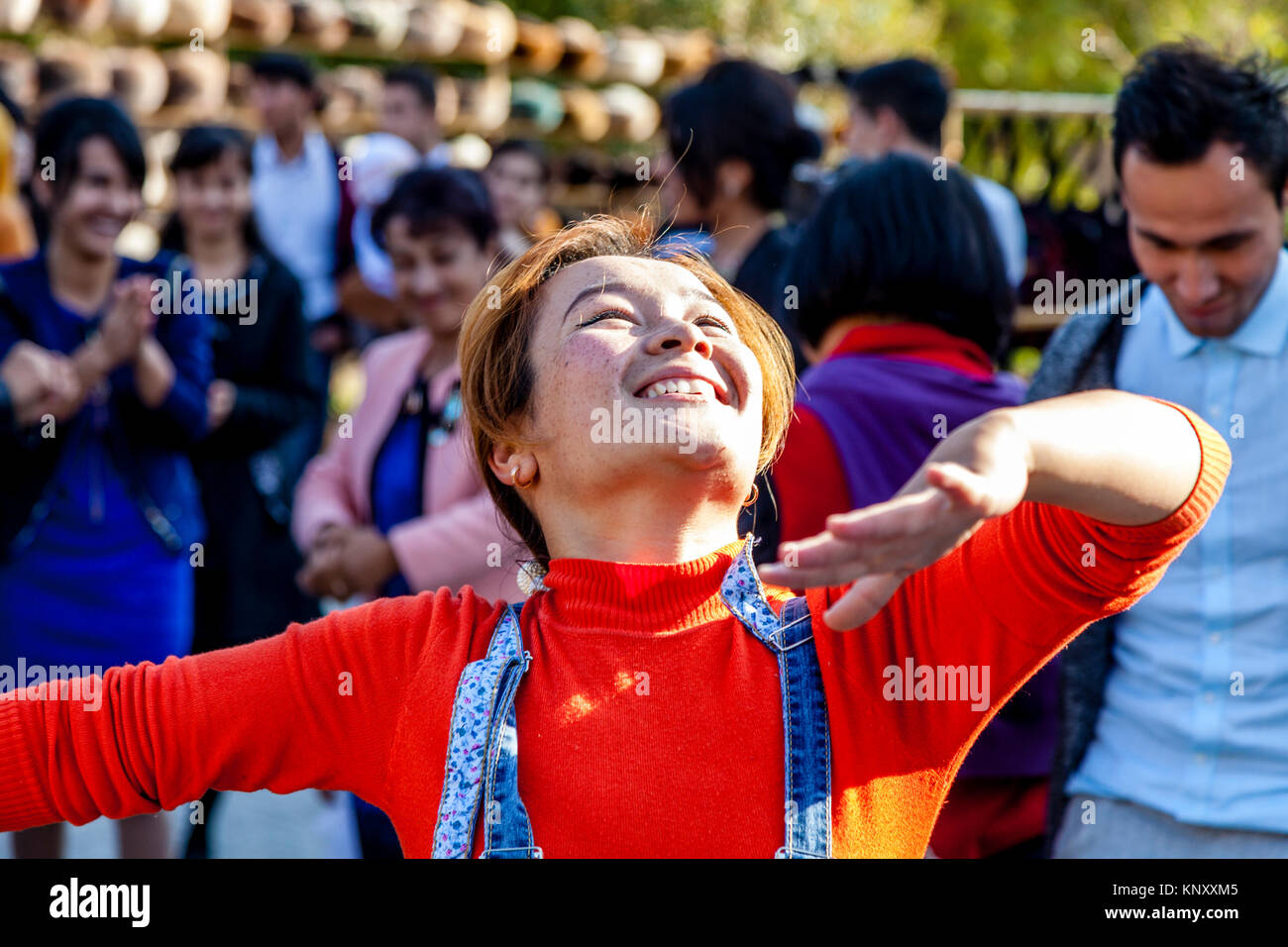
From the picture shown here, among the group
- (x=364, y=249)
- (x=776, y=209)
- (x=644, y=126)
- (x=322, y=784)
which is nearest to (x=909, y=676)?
(x=322, y=784)

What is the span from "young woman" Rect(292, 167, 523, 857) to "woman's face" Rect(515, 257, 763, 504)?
42.4 inches

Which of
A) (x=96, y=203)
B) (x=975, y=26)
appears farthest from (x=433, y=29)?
(x=975, y=26)

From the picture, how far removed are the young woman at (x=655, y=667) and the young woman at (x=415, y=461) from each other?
114 centimetres

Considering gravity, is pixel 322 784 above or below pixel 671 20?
below

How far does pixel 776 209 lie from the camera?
13.4 feet

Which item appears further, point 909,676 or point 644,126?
point 644,126

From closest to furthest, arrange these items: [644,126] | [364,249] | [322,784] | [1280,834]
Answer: [322,784]
[1280,834]
[364,249]
[644,126]

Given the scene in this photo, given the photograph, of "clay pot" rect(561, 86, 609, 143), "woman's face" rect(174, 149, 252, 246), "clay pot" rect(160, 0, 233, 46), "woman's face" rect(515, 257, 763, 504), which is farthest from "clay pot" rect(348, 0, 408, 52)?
"woman's face" rect(515, 257, 763, 504)

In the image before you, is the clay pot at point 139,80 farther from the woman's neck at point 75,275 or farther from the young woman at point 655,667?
the young woman at point 655,667

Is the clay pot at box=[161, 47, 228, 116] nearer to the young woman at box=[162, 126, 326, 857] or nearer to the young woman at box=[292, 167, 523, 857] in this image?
the young woman at box=[162, 126, 326, 857]

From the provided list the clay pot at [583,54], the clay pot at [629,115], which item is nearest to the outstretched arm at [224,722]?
the clay pot at [629,115]

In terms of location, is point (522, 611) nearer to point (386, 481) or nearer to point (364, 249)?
point (386, 481)

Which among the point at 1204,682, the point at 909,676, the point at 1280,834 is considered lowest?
the point at 1280,834

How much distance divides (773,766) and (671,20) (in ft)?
45.8
